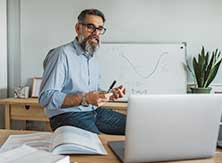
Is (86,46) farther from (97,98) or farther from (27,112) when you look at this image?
(27,112)

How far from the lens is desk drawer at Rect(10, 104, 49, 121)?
9.89 ft

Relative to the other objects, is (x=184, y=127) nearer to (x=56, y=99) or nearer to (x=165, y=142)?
(x=165, y=142)

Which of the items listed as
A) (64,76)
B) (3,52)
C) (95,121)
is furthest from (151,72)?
(3,52)

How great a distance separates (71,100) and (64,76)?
0.24 metres

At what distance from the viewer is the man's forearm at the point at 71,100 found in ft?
5.45

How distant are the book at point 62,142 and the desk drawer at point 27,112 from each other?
160cm

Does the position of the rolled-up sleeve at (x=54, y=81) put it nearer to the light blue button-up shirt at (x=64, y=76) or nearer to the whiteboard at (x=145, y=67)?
the light blue button-up shirt at (x=64, y=76)

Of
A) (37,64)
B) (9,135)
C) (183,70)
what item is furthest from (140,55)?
Result: (9,135)

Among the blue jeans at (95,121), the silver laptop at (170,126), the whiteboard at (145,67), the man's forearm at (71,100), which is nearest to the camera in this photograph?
the silver laptop at (170,126)

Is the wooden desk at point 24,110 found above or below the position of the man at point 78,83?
below

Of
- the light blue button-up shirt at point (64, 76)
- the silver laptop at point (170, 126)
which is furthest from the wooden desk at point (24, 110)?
the silver laptop at point (170, 126)

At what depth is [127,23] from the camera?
327 cm

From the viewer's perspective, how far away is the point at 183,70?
3176 millimetres

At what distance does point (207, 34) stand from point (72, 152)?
2.47 meters
